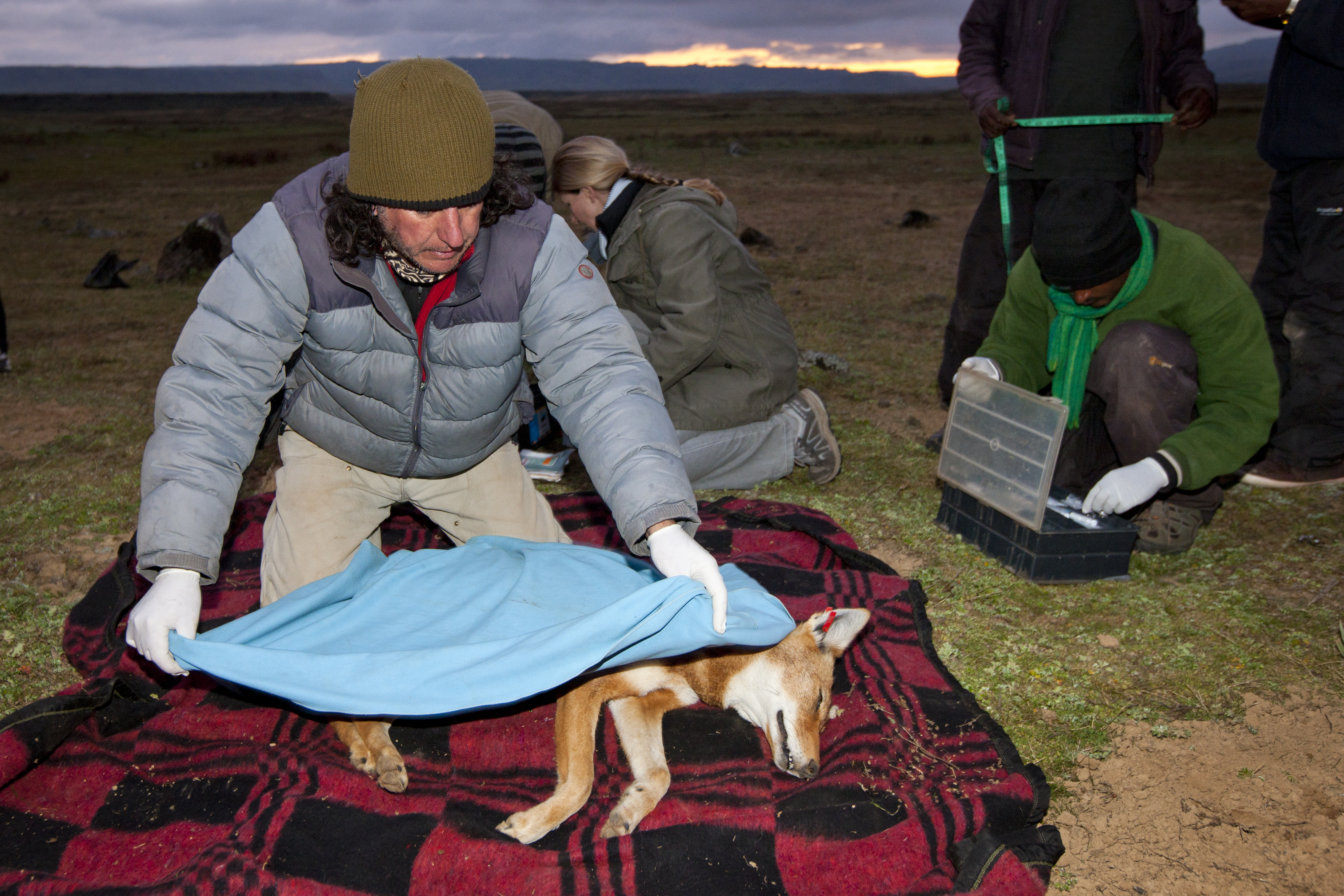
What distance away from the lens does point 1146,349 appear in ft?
12.0

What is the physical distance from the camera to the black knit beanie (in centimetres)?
337

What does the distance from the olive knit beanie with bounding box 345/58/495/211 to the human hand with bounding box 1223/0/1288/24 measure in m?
3.64

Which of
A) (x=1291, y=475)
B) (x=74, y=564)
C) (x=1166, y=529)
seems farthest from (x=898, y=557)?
(x=74, y=564)

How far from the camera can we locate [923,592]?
3.33 metres

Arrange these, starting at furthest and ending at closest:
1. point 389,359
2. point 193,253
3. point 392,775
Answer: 1. point 193,253
2. point 389,359
3. point 392,775

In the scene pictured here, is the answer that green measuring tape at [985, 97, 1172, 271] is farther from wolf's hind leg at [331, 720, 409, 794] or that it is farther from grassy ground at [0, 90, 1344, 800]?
wolf's hind leg at [331, 720, 409, 794]

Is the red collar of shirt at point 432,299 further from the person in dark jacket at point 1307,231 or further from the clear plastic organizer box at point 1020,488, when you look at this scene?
the person in dark jacket at point 1307,231

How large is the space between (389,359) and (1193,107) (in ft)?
13.4

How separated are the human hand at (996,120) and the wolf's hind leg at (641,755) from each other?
3517 millimetres

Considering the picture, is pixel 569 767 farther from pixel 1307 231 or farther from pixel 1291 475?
pixel 1307 231

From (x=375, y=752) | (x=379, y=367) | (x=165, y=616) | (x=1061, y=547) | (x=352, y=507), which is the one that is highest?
(x=379, y=367)

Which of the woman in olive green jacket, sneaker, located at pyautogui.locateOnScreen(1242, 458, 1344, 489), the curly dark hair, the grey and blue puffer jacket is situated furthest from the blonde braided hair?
sneaker, located at pyautogui.locateOnScreen(1242, 458, 1344, 489)

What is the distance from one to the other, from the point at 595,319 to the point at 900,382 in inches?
163

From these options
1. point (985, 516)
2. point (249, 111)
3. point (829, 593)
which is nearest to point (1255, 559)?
point (985, 516)
